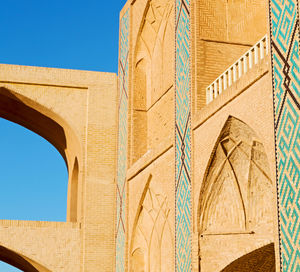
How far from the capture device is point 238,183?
24.6ft

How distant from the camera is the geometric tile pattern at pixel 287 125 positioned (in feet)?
18.7

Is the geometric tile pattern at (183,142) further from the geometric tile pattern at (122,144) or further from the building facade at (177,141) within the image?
the geometric tile pattern at (122,144)

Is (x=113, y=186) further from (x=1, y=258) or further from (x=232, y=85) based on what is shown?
(x=232, y=85)

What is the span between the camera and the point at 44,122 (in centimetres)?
1277

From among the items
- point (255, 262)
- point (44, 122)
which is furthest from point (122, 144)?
point (255, 262)

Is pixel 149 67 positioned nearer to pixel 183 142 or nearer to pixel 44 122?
pixel 44 122

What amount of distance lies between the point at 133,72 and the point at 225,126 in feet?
13.6

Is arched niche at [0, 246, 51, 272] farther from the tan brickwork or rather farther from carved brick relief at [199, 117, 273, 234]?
carved brick relief at [199, 117, 273, 234]

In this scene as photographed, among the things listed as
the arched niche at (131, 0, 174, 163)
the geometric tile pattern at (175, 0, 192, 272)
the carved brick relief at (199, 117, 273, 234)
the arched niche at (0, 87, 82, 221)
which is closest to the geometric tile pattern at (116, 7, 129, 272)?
the arched niche at (131, 0, 174, 163)

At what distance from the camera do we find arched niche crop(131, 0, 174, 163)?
1046 centimetres

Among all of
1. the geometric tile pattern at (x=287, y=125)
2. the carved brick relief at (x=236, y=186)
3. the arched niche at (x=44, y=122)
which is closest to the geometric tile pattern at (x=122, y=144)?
the arched niche at (x=44, y=122)

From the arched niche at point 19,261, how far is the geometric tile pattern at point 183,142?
3849 mm

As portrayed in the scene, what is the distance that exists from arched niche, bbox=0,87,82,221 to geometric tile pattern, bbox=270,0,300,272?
6.49m

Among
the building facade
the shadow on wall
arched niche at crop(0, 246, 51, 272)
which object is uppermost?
the building facade
